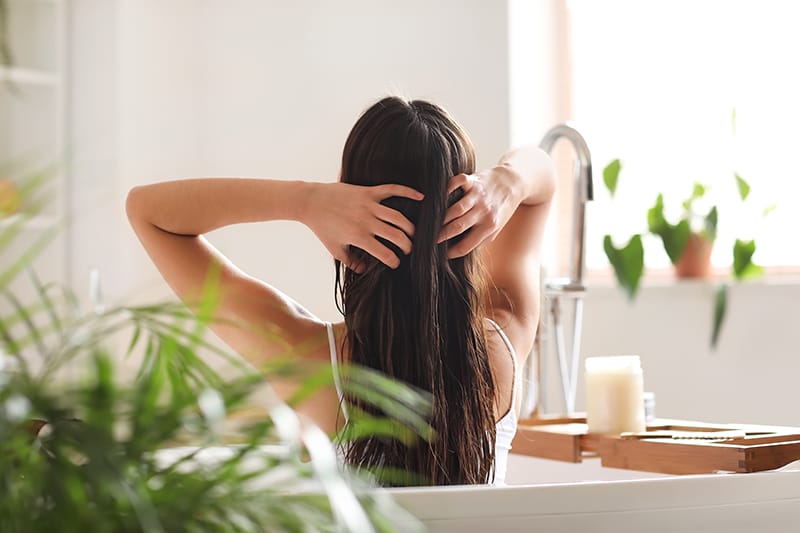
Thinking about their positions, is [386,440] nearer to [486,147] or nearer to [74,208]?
[486,147]

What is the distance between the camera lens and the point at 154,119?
3.22 metres

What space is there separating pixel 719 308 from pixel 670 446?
4.55 ft

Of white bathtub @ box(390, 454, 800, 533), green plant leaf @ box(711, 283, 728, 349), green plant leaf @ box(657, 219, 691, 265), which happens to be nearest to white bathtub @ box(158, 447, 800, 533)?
white bathtub @ box(390, 454, 800, 533)

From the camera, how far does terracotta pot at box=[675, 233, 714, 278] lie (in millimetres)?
2961

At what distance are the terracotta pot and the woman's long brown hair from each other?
70.1 inches

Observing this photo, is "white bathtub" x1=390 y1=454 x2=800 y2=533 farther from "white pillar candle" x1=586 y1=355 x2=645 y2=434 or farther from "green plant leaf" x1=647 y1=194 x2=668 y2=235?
"green plant leaf" x1=647 y1=194 x2=668 y2=235

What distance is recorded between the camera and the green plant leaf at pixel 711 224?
2894mm

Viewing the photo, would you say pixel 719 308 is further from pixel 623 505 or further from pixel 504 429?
pixel 623 505

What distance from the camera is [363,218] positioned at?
1.24 m

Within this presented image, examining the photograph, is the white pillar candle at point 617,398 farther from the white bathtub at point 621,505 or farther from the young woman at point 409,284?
the white bathtub at point 621,505

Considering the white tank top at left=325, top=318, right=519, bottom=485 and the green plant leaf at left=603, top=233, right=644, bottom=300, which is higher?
the green plant leaf at left=603, top=233, right=644, bottom=300

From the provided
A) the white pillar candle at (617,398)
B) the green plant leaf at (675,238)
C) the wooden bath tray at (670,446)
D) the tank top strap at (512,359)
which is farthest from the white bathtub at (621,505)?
the green plant leaf at (675,238)

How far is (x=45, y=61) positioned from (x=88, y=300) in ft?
2.38

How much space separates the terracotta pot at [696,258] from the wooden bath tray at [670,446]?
115 centimetres
